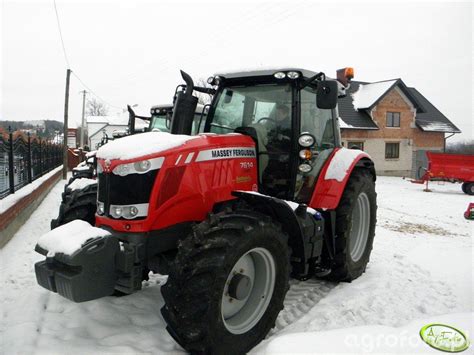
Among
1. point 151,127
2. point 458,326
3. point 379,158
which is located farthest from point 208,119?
point 379,158

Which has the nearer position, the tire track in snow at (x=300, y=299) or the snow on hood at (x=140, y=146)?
the snow on hood at (x=140, y=146)

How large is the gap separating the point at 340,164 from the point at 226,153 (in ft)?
5.05

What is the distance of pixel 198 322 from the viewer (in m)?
2.44

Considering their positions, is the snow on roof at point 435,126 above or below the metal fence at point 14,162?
above

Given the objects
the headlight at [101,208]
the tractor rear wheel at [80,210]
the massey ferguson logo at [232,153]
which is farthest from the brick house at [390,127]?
the headlight at [101,208]

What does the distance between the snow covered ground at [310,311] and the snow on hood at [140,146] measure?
1408mm

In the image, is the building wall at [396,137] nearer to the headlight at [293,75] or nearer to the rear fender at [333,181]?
the rear fender at [333,181]

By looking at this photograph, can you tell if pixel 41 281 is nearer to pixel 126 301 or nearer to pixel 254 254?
pixel 126 301

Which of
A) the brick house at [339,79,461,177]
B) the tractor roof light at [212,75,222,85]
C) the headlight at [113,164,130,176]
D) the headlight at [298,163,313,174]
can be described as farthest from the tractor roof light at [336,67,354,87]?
the brick house at [339,79,461,177]

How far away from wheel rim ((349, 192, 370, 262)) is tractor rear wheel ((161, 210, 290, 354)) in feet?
6.44

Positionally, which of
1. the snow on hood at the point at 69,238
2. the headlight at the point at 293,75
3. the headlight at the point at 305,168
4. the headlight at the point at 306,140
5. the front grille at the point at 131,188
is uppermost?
the headlight at the point at 293,75

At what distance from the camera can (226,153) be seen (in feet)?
10.6

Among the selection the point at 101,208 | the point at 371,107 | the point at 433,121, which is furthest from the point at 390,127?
the point at 101,208

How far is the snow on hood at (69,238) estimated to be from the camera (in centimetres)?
250
